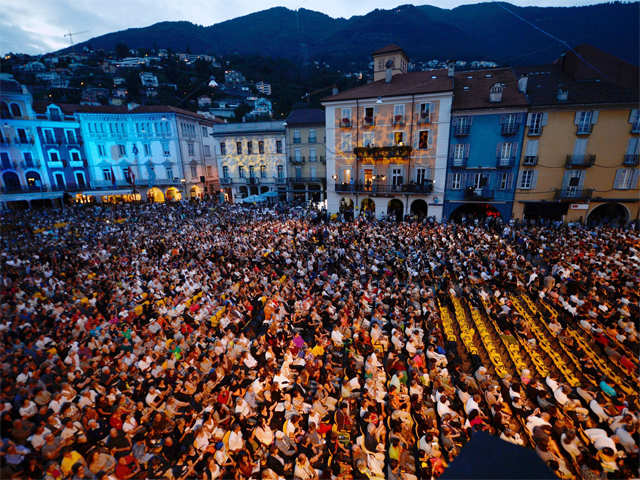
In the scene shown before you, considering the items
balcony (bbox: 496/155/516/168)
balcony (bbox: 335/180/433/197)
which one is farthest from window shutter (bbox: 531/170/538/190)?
balcony (bbox: 335/180/433/197)

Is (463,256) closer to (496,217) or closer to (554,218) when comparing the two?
(496,217)

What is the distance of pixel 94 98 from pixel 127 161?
40.4m

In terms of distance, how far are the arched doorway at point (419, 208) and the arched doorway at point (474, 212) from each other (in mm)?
2571

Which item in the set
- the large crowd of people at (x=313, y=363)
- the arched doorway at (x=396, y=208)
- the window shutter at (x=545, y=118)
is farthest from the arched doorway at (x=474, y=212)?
the large crowd of people at (x=313, y=363)

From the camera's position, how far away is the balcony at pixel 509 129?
2367 centimetres

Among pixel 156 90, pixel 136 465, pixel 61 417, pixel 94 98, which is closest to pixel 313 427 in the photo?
pixel 136 465

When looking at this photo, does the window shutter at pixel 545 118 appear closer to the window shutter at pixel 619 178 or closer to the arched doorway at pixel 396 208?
the window shutter at pixel 619 178

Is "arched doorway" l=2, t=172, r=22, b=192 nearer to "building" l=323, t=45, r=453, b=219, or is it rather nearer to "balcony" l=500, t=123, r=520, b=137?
→ "building" l=323, t=45, r=453, b=219

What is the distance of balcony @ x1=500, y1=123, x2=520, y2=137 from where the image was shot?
77.7 ft

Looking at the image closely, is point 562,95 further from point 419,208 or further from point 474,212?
point 419,208

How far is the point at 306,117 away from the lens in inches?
1476

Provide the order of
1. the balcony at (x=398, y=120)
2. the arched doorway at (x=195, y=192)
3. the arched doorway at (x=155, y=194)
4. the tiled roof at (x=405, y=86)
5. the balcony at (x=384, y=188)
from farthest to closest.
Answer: the arched doorway at (x=195, y=192) → the arched doorway at (x=155, y=194) → the balcony at (x=384, y=188) → the balcony at (x=398, y=120) → the tiled roof at (x=405, y=86)

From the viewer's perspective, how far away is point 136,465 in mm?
6059

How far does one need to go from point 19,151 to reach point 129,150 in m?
11.0
